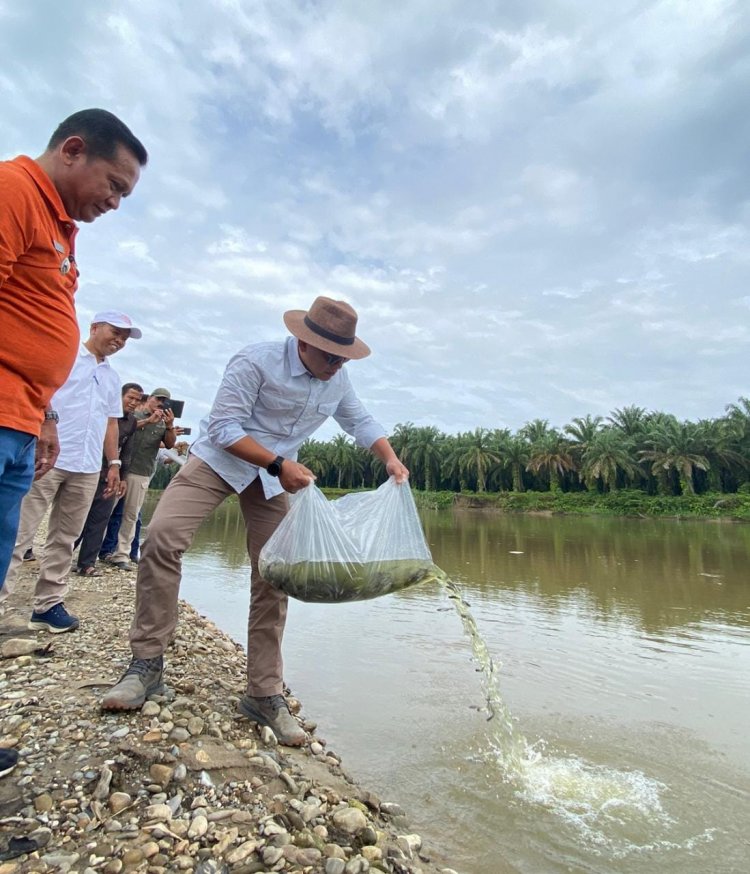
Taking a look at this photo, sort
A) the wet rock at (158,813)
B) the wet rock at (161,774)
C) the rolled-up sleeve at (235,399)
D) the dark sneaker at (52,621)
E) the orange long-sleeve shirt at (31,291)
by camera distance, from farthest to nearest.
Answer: the dark sneaker at (52,621) < the rolled-up sleeve at (235,399) < the wet rock at (161,774) < the wet rock at (158,813) < the orange long-sleeve shirt at (31,291)

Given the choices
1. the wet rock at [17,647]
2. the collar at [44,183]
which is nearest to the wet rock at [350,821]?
the wet rock at [17,647]

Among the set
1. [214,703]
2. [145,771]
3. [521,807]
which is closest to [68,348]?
[145,771]

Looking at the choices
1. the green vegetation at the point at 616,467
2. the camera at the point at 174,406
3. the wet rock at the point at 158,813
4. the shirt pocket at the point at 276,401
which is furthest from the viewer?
the green vegetation at the point at 616,467

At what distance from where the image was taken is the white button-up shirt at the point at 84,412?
161 inches

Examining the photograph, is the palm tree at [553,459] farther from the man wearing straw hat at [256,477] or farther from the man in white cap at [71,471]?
the man wearing straw hat at [256,477]

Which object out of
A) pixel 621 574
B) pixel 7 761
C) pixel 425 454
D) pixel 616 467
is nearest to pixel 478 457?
pixel 425 454

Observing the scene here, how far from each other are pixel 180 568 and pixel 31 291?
1397 millimetres

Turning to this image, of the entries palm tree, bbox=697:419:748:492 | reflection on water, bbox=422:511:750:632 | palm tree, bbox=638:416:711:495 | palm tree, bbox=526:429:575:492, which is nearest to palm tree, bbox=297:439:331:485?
palm tree, bbox=526:429:575:492

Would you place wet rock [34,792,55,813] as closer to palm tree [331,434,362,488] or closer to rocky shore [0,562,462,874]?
rocky shore [0,562,462,874]

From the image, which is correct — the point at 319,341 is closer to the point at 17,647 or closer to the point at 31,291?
the point at 31,291

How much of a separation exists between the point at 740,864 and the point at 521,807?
0.90 m

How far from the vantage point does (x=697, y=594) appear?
845 centimetres

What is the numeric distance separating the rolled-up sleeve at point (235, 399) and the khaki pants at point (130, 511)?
4.11m

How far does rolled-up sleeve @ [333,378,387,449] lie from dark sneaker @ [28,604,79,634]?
2318 mm
